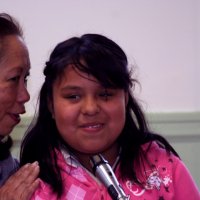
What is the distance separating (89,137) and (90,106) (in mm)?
83

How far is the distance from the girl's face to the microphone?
15 cm

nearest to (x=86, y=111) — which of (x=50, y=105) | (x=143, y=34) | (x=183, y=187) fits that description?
(x=50, y=105)

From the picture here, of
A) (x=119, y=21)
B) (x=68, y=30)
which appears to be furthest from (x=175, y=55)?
(x=68, y=30)

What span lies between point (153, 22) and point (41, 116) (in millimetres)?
923

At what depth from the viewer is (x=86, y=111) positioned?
881mm

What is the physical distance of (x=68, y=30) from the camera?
1709mm

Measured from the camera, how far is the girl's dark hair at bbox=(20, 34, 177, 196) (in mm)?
938

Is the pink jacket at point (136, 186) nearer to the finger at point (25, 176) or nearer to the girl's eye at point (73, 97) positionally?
the finger at point (25, 176)

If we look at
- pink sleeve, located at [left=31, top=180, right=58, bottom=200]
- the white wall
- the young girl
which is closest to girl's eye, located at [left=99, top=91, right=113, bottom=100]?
the young girl

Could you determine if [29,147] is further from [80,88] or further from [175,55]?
[175,55]

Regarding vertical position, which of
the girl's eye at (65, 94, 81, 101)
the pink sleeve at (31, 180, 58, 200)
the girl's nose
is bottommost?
the pink sleeve at (31, 180, 58, 200)

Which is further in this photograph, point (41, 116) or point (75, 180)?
point (41, 116)

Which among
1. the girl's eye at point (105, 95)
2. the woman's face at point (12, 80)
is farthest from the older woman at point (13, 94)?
the girl's eye at point (105, 95)

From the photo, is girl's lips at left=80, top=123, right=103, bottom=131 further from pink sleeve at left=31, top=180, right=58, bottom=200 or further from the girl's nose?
pink sleeve at left=31, top=180, right=58, bottom=200
